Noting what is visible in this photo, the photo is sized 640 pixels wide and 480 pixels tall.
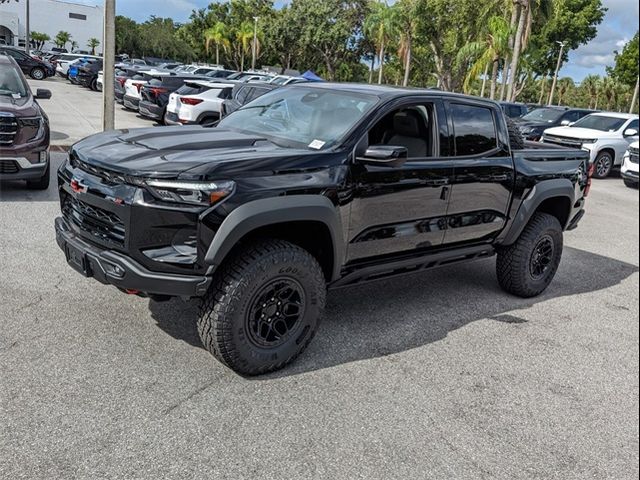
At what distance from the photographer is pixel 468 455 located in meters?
3.04

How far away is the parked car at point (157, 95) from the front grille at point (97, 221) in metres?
12.9

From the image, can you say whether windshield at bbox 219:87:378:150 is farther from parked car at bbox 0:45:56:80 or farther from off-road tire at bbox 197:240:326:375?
parked car at bbox 0:45:56:80

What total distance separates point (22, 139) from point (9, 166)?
0.36m

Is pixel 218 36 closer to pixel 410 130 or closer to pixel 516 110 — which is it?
pixel 516 110

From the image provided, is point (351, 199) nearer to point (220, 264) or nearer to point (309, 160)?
point (309, 160)

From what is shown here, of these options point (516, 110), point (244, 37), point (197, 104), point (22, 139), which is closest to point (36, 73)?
point (197, 104)

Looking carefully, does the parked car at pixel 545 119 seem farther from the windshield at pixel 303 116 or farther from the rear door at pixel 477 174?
the windshield at pixel 303 116

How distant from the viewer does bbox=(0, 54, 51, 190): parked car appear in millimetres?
6836

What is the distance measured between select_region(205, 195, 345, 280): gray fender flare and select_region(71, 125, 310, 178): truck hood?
0.86 feet

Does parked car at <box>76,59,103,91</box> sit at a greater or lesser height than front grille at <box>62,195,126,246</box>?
greater

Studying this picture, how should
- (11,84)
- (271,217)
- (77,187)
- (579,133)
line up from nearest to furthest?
(271,217) < (77,187) < (11,84) < (579,133)

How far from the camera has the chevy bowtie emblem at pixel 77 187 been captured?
3.55m

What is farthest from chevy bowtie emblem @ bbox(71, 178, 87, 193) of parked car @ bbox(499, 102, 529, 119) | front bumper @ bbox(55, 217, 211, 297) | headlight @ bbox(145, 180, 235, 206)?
parked car @ bbox(499, 102, 529, 119)

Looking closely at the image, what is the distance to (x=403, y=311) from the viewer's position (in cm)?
489
